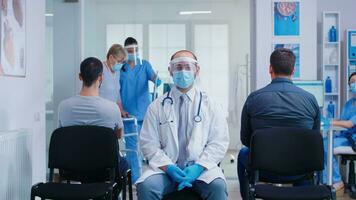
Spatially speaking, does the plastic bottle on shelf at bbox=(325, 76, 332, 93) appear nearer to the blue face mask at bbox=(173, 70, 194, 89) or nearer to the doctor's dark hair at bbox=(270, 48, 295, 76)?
the doctor's dark hair at bbox=(270, 48, 295, 76)

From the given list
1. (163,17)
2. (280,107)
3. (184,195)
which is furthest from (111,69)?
(184,195)

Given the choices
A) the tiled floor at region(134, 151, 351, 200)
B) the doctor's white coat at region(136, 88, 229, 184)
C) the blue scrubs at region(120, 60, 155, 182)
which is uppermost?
the blue scrubs at region(120, 60, 155, 182)

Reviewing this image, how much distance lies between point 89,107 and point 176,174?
2.86 feet

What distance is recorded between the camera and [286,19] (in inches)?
192

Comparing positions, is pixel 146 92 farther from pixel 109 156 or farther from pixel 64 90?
pixel 109 156

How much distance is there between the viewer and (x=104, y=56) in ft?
18.7

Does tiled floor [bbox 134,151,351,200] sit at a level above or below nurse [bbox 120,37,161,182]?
below

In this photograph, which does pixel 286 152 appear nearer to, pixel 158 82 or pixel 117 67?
pixel 117 67

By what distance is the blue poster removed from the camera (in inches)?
191

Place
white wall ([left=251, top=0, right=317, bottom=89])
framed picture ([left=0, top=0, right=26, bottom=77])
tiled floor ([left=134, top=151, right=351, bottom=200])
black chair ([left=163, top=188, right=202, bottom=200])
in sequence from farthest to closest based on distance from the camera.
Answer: white wall ([left=251, top=0, right=317, bottom=89]) < tiled floor ([left=134, top=151, right=351, bottom=200]) < framed picture ([left=0, top=0, right=26, bottom=77]) < black chair ([left=163, top=188, right=202, bottom=200])

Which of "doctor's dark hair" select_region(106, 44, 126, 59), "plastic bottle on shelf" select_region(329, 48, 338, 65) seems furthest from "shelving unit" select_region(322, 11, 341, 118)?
"doctor's dark hair" select_region(106, 44, 126, 59)

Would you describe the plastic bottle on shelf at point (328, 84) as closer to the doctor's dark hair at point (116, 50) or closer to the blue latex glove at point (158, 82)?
the blue latex glove at point (158, 82)

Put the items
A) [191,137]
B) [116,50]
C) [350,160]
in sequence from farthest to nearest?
[350,160] < [116,50] < [191,137]

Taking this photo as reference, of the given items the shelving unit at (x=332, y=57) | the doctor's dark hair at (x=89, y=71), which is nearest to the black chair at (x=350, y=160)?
the shelving unit at (x=332, y=57)
